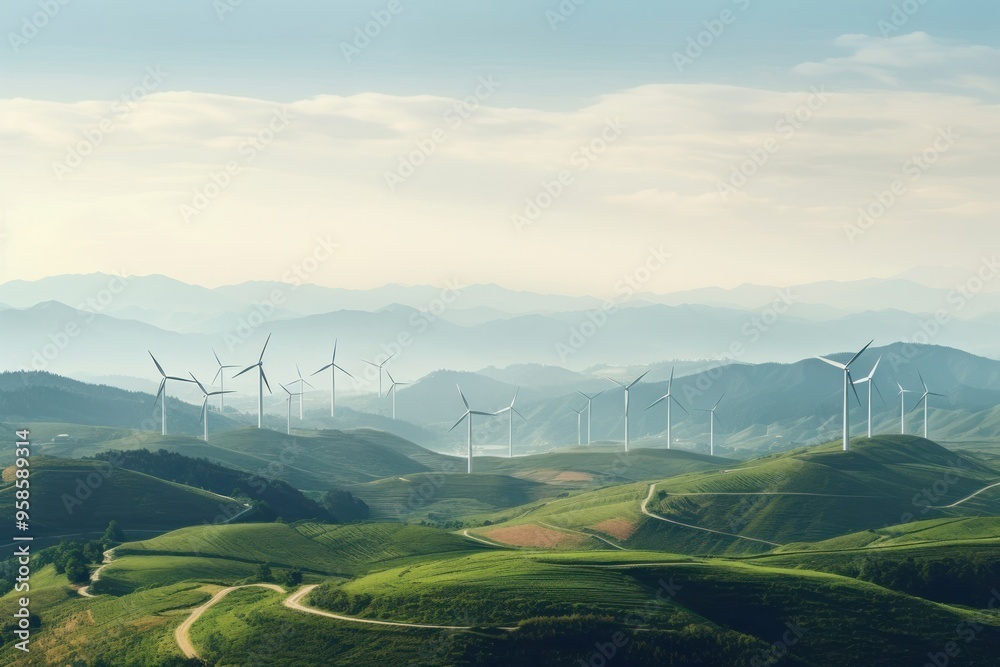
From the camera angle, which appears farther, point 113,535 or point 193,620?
point 113,535

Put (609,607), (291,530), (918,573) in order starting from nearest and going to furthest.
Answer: (609,607) < (918,573) < (291,530)

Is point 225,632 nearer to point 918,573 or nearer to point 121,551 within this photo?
point 121,551

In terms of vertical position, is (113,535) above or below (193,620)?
below


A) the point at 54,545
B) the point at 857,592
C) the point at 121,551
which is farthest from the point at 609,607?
the point at 54,545

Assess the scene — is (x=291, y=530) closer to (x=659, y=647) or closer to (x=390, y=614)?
(x=390, y=614)

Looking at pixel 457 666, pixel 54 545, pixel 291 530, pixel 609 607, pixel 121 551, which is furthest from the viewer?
pixel 291 530

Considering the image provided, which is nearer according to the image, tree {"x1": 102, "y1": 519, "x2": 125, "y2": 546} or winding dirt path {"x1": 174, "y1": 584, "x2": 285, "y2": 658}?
winding dirt path {"x1": 174, "y1": 584, "x2": 285, "y2": 658}

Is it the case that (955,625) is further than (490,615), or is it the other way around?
(955,625)

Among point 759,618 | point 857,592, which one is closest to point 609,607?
point 759,618

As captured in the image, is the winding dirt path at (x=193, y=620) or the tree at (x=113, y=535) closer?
the winding dirt path at (x=193, y=620)
